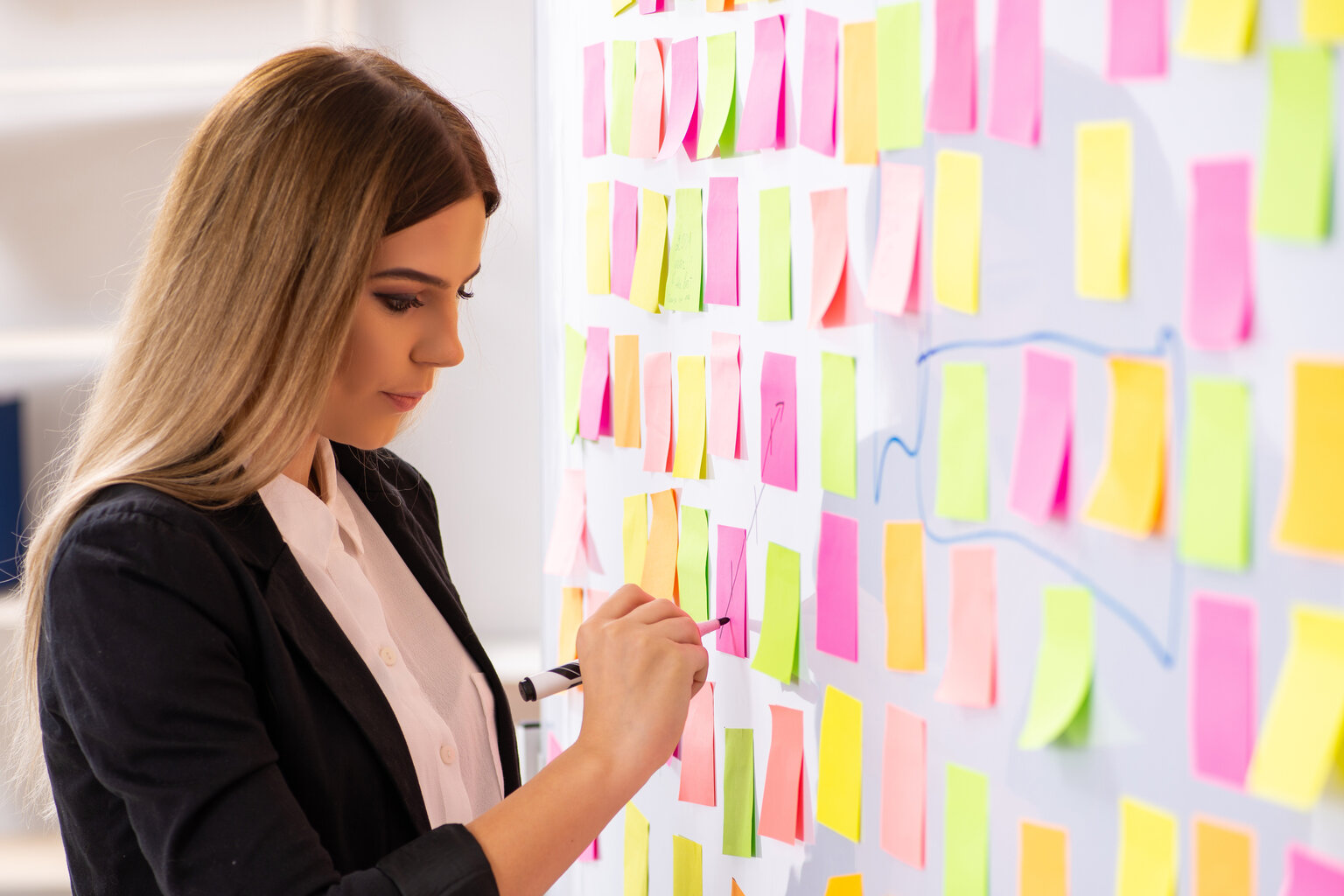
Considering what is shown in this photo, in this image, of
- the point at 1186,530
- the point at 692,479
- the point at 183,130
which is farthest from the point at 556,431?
the point at 183,130

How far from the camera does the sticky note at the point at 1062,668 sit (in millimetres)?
583

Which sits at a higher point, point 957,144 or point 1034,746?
point 957,144

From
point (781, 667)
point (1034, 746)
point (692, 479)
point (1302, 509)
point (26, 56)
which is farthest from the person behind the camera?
point (26, 56)

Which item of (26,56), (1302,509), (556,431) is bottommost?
(556,431)

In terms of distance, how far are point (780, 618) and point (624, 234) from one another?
0.39 metres

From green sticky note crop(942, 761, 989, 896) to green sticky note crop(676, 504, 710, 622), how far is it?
31cm

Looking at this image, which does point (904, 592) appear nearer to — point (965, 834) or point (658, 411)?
point (965, 834)

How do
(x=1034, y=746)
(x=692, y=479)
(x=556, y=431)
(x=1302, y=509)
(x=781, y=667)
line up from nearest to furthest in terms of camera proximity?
(x=1302, y=509), (x=1034, y=746), (x=781, y=667), (x=692, y=479), (x=556, y=431)

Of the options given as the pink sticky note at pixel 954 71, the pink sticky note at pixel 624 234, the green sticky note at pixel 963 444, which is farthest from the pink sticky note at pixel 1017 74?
the pink sticky note at pixel 624 234

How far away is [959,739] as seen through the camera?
67 cm

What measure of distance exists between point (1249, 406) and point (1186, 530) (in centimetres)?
6

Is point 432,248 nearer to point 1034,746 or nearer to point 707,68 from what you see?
point 707,68

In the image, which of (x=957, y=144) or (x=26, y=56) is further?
Answer: (x=26, y=56)

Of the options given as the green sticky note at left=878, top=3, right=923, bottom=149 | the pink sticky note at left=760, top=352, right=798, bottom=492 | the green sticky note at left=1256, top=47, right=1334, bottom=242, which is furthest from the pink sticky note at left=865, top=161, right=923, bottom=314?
the green sticky note at left=1256, top=47, right=1334, bottom=242
